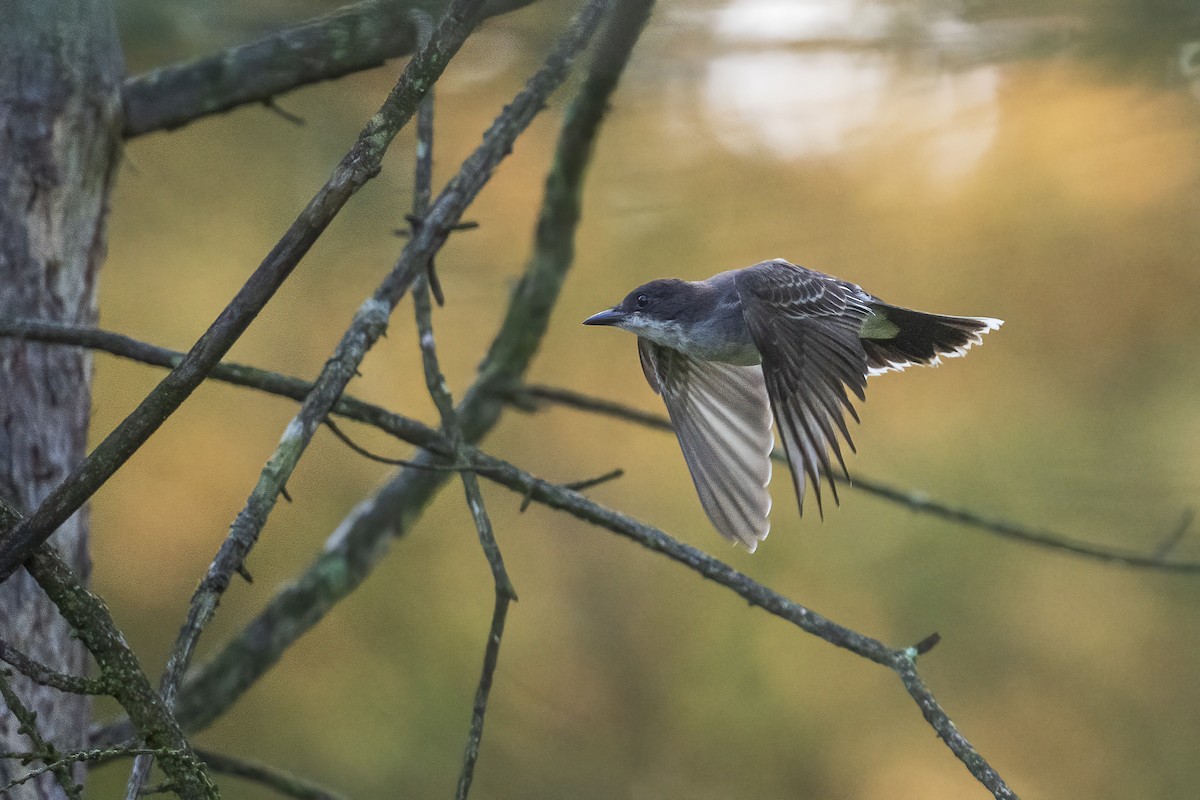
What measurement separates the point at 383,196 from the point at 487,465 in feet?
10.6

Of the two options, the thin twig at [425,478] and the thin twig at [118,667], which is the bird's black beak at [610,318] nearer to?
the thin twig at [425,478]

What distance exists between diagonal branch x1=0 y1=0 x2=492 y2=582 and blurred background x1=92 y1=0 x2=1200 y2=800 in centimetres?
389

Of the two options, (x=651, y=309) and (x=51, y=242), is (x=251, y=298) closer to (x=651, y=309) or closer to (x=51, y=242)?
(x=51, y=242)

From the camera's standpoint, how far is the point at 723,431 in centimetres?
298

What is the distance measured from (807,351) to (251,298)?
1.28 meters

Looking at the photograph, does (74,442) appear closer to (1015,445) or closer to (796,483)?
(796,483)

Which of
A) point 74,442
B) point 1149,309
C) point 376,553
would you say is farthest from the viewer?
point 1149,309

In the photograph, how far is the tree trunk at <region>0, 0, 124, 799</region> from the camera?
2.37 m

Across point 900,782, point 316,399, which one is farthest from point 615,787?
point 316,399

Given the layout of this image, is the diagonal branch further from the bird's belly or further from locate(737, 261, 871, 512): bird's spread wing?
the bird's belly

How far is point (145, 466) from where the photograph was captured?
5918mm

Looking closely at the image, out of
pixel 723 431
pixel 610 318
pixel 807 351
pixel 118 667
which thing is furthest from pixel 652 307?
pixel 118 667

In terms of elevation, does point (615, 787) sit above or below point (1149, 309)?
below

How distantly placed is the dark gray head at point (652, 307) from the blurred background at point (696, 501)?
2.54 m
